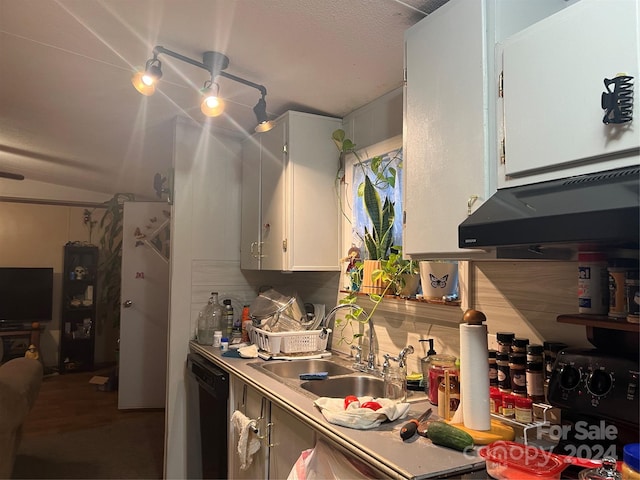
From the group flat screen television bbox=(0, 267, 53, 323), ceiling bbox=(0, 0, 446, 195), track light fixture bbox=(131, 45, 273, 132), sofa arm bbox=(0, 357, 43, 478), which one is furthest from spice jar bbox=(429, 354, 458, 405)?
flat screen television bbox=(0, 267, 53, 323)

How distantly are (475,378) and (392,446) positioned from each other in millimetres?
310

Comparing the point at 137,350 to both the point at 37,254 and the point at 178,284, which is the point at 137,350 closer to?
the point at 178,284

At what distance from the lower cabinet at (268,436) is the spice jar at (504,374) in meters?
0.65

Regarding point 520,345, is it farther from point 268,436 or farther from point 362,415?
point 268,436

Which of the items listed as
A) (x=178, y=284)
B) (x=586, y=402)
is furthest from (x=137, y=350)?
(x=586, y=402)

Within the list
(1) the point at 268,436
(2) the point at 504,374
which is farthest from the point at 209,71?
(2) the point at 504,374

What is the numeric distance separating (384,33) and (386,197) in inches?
30.1

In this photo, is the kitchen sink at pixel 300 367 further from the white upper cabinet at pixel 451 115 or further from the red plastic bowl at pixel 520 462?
the red plastic bowl at pixel 520 462

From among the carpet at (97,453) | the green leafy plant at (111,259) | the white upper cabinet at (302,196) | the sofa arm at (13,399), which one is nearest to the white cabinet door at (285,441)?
the white upper cabinet at (302,196)

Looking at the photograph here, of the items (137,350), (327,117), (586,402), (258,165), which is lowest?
(137,350)

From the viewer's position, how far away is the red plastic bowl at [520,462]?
1.07 meters

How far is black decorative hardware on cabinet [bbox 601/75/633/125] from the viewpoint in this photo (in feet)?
3.18

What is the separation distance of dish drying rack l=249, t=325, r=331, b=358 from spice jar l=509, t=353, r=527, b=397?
1.19 metres

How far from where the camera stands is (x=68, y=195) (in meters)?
5.84
